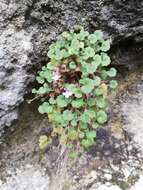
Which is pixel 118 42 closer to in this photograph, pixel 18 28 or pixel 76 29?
pixel 76 29

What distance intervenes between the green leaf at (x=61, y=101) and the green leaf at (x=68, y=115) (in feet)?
0.10

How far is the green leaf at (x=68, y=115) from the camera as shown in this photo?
5.63 feet

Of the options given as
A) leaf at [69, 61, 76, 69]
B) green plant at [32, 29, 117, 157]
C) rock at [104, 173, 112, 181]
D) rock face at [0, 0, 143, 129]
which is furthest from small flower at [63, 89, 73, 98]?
rock at [104, 173, 112, 181]

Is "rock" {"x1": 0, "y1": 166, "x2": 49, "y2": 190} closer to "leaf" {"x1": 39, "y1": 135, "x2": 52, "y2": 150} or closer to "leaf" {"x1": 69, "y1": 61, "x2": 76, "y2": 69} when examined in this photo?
"leaf" {"x1": 39, "y1": 135, "x2": 52, "y2": 150}

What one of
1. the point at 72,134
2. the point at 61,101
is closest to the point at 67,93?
the point at 61,101

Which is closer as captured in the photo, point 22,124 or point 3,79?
point 3,79

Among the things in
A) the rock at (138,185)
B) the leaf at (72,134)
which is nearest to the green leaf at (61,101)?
the leaf at (72,134)

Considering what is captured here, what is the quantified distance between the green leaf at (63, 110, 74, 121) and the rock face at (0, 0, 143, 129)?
250 mm

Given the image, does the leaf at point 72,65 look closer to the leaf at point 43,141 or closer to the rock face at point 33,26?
the rock face at point 33,26

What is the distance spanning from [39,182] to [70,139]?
0.28 m

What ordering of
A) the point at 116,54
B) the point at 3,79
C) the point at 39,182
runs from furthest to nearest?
1. the point at 116,54
2. the point at 39,182
3. the point at 3,79

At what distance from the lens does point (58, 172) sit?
6.31 feet

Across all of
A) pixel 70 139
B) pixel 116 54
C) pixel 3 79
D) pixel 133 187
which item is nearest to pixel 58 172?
pixel 70 139

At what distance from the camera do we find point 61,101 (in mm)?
1725
